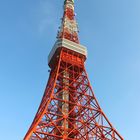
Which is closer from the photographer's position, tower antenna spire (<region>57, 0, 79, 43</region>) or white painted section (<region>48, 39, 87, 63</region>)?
white painted section (<region>48, 39, 87, 63</region>)

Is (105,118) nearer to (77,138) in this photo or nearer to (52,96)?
(77,138)

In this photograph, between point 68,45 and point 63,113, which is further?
point 68,45

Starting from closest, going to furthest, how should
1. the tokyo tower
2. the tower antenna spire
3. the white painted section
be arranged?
the tokyo tower, the white painted section, the tower antenna spire

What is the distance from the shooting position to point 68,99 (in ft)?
79.9

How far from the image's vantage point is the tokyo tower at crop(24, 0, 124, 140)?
68.7 feet

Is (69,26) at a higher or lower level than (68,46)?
higher

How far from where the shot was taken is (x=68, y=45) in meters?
27.2

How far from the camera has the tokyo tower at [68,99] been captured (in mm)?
20936

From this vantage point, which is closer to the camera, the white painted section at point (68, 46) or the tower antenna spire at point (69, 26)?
the white painted section at point (68, 46)

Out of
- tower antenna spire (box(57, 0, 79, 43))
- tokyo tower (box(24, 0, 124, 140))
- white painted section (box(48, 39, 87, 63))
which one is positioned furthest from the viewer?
tower antenna spire (box(57, 0, 79, 43))

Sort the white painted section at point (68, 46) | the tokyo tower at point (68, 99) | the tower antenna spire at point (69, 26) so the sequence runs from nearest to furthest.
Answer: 1. the tokyo tower at point (68, 99)
2. the white painted section at point (68, 46)
3. the tower antenna spire at point (69, 26)

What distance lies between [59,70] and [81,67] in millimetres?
2332

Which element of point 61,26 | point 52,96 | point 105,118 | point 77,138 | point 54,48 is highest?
point 61,26

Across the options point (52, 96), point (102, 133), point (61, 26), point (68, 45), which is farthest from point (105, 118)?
point (61, 26)
